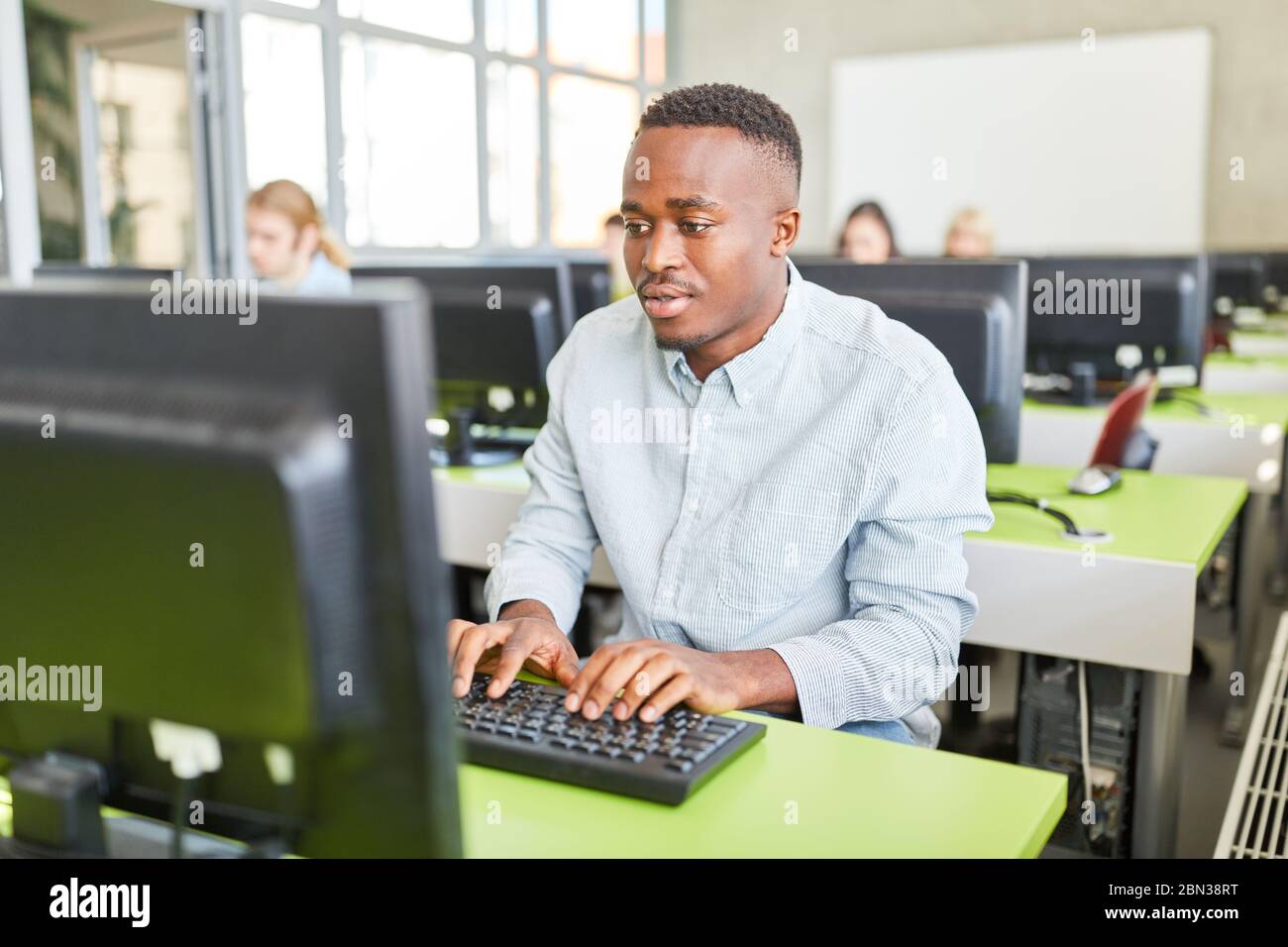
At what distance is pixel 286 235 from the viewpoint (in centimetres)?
331

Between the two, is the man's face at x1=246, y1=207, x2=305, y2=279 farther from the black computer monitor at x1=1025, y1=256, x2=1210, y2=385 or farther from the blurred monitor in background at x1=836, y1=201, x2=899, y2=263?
the blurred monitor in background at x1=836, y1=201, x2=899, y2=263

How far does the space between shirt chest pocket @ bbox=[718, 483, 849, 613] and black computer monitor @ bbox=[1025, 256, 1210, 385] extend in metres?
1.62

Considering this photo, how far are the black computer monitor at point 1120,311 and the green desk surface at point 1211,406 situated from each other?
9 centimetres

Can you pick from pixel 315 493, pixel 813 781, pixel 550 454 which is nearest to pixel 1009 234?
pixel 550 454

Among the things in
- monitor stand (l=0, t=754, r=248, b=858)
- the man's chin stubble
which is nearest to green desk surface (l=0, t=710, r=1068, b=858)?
monitor stand (l=0, t=754, r=248, b=858)

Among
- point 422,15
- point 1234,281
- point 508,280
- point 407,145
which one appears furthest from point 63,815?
point 422,15

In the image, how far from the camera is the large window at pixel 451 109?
233 inches

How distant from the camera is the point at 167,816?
643 mm

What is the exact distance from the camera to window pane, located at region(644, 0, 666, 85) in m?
8.76

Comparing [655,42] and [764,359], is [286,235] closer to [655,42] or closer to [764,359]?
[764,359]

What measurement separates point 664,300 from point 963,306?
0.75m

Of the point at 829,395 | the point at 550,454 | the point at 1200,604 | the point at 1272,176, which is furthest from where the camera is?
the point at 1272,176

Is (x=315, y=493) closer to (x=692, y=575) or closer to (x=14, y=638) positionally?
(x=14, y=638)
